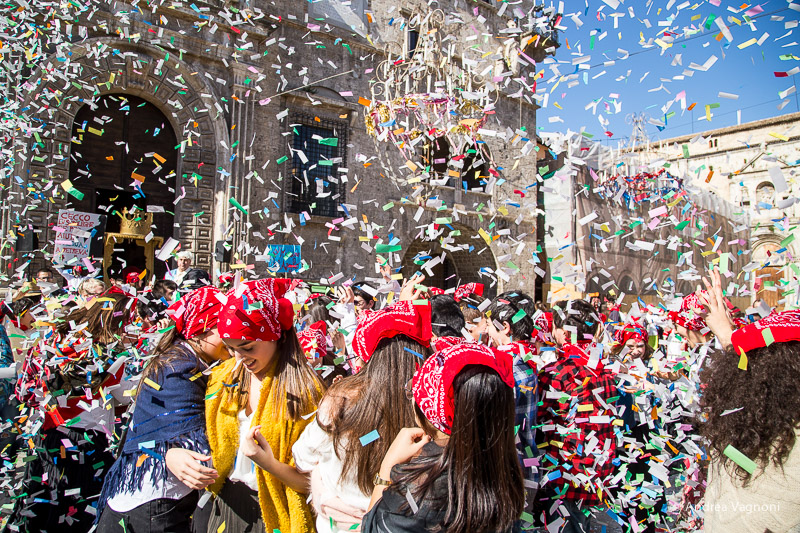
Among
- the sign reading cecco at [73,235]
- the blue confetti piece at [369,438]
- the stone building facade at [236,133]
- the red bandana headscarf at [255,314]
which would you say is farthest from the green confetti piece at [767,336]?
the sign reading cecco at [73,235]

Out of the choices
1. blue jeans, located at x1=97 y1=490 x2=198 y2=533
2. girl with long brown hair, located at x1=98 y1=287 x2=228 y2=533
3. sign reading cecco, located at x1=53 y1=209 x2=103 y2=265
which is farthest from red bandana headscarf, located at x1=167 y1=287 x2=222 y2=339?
sign reading cecco, located at x1=53 y1=209 x2=103 y2=265

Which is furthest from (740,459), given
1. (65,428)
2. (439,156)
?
(439,156)

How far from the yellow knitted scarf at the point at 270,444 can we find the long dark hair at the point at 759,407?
67.9 inches

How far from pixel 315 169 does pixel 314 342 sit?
975 centimetres

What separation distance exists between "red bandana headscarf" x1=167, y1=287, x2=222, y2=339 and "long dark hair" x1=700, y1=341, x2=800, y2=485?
2.26 meters

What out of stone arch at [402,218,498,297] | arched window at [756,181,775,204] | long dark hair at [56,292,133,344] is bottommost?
long dark hair at [56,292,133,344]

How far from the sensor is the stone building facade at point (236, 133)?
9.41 meters

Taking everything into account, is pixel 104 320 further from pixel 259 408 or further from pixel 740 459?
pixel 740 459

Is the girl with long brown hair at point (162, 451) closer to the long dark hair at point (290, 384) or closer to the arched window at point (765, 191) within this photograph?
the long dark hair at point (290, 384)

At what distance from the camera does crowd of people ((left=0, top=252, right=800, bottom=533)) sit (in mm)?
1571

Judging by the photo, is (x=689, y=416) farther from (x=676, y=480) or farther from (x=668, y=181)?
(x=668, y=181)

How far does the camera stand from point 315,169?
13391mm

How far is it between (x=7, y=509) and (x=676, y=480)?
16.2 ft

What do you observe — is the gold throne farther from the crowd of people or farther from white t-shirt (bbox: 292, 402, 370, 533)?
white t-shirt (bbox: 292, 402, 370, 533)
